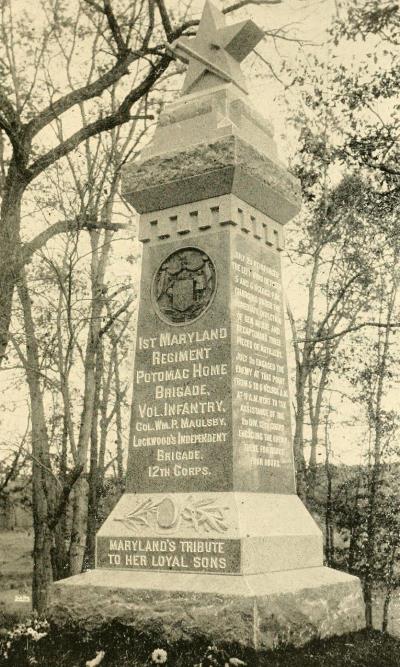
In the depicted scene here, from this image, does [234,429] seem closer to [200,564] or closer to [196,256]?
[200,564]

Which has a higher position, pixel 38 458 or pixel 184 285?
pixel 184 285

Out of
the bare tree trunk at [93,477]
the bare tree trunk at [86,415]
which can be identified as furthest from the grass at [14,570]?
the bare tree trunk at [86,415]

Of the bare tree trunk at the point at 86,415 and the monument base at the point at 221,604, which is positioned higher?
the bare tree trunk at the point at 86,415

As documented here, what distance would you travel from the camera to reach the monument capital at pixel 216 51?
758 centimetres

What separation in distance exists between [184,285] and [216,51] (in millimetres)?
2391

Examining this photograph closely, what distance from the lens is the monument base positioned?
5.32m


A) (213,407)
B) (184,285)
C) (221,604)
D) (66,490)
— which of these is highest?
(184,285)

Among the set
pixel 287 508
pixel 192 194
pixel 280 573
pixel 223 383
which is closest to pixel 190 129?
pixel 192 194

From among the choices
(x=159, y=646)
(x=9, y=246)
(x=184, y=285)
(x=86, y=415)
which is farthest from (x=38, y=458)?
(x=159, y=646)

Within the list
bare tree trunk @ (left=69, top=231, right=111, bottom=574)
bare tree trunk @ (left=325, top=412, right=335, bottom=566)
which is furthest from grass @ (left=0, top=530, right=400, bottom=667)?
bare tree trunk @ (left=325, top=412, right=335, bottom=566)

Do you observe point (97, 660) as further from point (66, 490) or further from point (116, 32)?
point (116, 32)

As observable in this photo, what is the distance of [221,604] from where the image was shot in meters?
5.40

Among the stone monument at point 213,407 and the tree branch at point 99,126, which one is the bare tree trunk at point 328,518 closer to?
the tree branch at point 99,126

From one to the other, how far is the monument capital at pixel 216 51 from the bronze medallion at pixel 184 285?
1791mm
